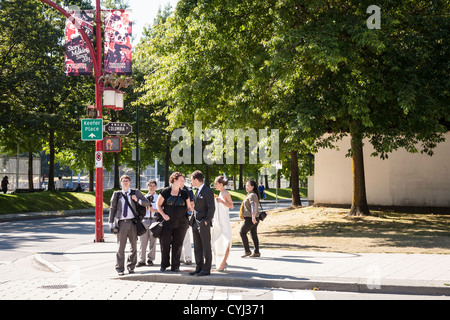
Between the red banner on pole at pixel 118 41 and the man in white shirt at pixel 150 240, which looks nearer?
the man in white shirt at pixel 150 240

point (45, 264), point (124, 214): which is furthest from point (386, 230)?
point (45, 264)

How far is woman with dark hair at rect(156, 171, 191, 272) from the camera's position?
33.8ft

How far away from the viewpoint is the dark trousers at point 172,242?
1030 centimetres

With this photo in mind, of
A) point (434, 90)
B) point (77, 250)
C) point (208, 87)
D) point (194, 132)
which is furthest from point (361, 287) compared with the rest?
point (194, 132)

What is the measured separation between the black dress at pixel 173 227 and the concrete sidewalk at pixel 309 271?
0.32 meters

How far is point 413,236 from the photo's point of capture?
16.5 meters

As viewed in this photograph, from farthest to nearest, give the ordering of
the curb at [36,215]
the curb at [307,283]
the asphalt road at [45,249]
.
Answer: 1. the curb at [36,215]
2. the curb at [307,283]
3. the asphalt road at [45,249]

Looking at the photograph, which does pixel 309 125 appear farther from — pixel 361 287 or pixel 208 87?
pixel 361 287

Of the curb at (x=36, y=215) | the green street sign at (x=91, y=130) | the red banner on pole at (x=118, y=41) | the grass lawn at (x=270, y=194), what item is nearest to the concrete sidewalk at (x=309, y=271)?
the green street sign at (x=91, y=130)

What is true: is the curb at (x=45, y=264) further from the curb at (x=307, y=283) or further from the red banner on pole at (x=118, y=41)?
the red banner on pole at (x=118, y=41)

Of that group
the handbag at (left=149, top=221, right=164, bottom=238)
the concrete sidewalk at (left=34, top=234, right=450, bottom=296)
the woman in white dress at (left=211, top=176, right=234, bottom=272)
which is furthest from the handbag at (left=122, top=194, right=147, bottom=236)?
the woman in white dress at (left=211, top=176, right=234, bottom=272)

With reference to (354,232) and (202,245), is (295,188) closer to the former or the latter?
(354,232)

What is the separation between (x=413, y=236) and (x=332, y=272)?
313 inches

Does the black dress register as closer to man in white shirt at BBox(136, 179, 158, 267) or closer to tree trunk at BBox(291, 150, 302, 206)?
man in white shirt at BBox(136, 179, 158, 267)
